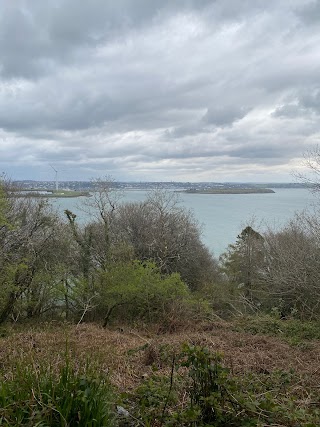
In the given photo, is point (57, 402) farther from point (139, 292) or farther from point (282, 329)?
point (139, 292)

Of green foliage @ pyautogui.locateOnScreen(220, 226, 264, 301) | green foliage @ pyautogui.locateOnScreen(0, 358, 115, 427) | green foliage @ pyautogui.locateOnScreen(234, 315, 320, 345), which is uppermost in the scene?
green foliage @ pyautogui.locateOnScreen(0, 358, 115, 427)

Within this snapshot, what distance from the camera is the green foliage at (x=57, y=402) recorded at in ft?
8.57

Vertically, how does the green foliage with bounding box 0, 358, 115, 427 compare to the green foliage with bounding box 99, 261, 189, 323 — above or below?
above

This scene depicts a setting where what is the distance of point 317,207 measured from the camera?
64.4 ft

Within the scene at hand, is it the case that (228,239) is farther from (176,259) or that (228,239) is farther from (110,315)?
(110,315)

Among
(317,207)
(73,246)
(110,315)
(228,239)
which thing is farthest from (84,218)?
(228,239)

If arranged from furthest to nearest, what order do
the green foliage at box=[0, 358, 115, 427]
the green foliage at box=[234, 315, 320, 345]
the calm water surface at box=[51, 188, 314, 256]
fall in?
1. the calm water surface at box=[51, 188, 314, 256]
2. the green foliage at box=[234, 315, 320, 345]
3. the green foliage at box=[0, 358, 115, 427]

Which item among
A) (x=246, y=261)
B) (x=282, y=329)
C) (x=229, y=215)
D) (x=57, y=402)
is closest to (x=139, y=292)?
(x=282, y=329)

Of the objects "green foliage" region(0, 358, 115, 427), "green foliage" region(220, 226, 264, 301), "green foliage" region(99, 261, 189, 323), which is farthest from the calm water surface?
"green foliage" region(0, 358, 115, 427)

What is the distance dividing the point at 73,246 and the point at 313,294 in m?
11.9

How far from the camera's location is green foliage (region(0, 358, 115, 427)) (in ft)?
8.57

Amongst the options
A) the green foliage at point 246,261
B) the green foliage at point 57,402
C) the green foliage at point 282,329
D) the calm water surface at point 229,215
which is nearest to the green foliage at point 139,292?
the green foliage at point 282,329

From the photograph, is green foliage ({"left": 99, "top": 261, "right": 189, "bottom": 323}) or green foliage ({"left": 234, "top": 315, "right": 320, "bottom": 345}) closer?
green foliage ({"left": 234, "top": 315, "right": 320, "bottom": 345})

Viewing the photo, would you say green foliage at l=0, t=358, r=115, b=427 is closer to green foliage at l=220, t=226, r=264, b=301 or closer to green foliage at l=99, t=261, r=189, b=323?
green foliage at l=99, t=261, r=189, b=323
